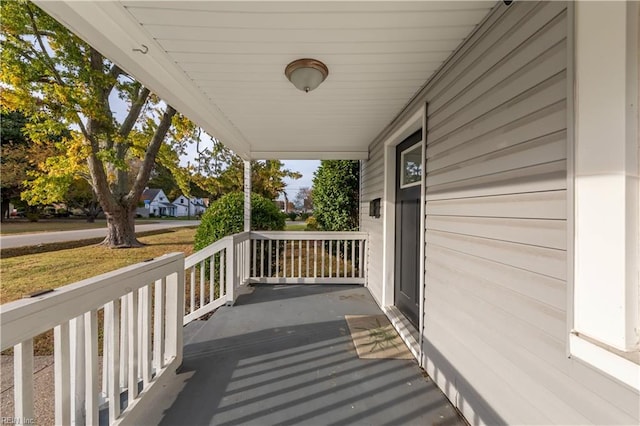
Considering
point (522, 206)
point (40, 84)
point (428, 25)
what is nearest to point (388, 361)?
point (522, 206)

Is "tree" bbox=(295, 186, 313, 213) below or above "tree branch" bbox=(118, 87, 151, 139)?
below

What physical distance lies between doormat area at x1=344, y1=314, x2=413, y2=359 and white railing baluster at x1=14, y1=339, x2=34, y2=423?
1967mm

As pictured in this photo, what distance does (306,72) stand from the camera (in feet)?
6.36

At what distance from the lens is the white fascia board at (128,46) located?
1346 millimetres

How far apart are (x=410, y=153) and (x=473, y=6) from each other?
65.6 inches

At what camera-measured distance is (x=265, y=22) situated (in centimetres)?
150

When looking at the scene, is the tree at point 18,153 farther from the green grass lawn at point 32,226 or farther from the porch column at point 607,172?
the porch column at point 607,172

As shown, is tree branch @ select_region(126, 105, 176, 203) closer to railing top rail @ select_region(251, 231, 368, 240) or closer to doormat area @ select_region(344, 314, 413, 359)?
railing top rail @ select_region(251, 231, 368, 240)

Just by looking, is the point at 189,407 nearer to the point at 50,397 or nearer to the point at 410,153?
the point at 50,397

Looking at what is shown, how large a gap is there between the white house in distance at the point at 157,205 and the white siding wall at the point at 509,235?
142ft

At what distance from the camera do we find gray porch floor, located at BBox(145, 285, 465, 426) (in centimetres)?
163

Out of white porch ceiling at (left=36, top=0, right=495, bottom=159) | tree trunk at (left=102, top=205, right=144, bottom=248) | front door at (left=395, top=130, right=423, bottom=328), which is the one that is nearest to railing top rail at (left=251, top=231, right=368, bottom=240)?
front door at (left=395, top=130, right=423, bottom=328)

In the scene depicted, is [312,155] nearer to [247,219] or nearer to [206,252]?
[247,219]

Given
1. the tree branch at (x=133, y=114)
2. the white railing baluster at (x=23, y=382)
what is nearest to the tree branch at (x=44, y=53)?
the tree branch at (x=133, y=114)
